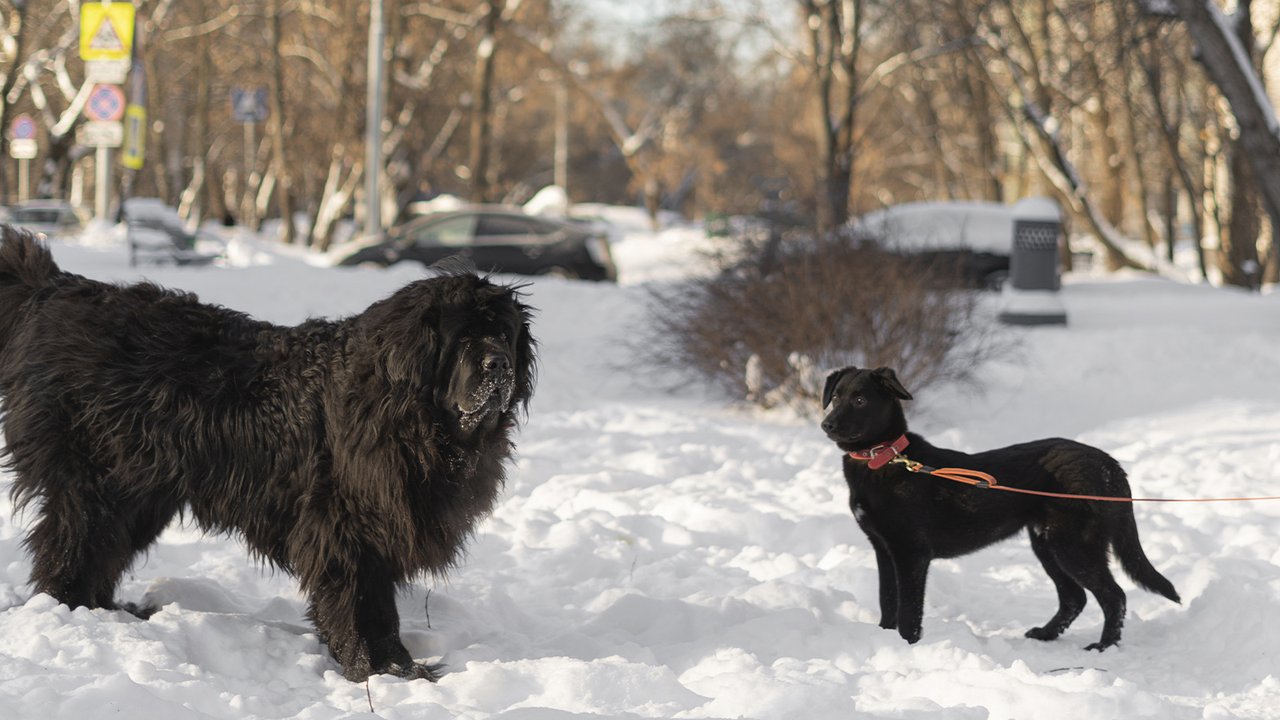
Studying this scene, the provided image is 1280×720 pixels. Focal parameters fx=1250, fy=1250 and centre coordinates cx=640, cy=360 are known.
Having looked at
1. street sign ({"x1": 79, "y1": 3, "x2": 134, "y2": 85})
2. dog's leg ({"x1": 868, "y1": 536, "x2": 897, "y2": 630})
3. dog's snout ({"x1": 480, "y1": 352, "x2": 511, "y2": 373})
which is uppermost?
street sign ({"x1": 79, "y1": 3, "x2": 134, "y2": 85})

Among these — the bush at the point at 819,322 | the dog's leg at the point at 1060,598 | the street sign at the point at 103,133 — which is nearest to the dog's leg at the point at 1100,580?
the dog's leg at the point at 1060,598

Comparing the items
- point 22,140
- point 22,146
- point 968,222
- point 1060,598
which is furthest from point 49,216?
point 1060,598

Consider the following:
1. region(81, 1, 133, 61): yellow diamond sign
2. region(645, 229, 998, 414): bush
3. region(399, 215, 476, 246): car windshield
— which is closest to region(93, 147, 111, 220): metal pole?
region(81, 1, 133, 61): yellow diamond sign

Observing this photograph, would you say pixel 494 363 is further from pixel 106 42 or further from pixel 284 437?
pixel 106 42

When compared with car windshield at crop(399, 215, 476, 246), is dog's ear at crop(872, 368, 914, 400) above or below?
below

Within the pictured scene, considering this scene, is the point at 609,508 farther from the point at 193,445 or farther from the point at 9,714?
the point at 9,714

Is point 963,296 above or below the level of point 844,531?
above

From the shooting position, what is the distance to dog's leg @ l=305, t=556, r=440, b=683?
15.3ft

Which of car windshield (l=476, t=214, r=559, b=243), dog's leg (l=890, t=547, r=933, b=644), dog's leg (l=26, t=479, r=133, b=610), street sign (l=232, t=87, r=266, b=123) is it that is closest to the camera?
dog's leg (l=26, t=479, r=133, b=610)

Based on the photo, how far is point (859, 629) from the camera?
5180 mm

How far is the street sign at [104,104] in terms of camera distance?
2008cm

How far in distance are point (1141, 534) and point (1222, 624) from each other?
1.47 meters

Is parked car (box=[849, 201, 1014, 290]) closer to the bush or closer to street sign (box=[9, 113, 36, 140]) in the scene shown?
the bush

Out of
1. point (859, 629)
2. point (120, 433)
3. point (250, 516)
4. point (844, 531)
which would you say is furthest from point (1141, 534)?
point (120, 433)
